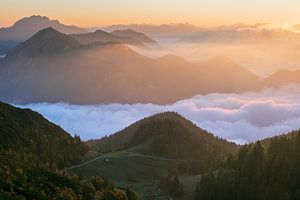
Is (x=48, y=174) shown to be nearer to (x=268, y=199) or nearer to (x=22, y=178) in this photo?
(x=22, y=178)

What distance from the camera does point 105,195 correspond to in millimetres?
141875

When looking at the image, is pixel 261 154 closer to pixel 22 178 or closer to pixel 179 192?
pixel 179 192

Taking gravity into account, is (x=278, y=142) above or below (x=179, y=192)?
A: above

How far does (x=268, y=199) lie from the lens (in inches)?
6506

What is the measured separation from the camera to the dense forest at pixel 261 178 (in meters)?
166

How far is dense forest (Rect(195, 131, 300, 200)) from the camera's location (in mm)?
166500

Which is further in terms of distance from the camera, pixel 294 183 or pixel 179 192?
pixel 179 192

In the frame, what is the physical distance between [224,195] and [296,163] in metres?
25.3

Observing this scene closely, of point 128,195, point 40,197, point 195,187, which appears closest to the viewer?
point 40,197

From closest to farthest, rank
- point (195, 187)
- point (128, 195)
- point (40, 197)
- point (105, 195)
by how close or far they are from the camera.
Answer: point (40, 197) → point (105, 195) → point (128, 195) → point (195, 187)

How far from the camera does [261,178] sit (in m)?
176

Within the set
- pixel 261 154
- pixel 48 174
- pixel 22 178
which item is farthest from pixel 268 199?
pixel 22 178

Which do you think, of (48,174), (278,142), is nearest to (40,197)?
(48,174)

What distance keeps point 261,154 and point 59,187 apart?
8806 centimetres
